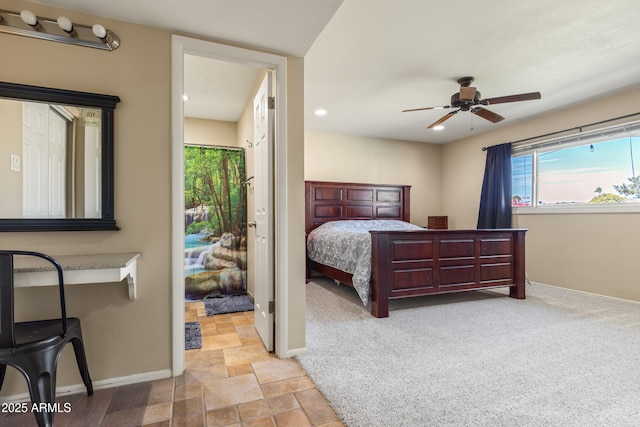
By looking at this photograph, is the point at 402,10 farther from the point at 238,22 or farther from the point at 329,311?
the point at 329,311

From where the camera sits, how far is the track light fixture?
5.11 ft

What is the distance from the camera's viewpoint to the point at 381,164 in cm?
Result: 570

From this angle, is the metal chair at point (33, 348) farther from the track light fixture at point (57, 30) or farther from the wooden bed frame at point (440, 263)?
the wooden bed frame at point (440, 263)

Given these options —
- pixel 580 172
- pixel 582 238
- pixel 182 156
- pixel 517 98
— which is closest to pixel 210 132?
pixel 182 156

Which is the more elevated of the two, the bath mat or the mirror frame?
the mirror frame

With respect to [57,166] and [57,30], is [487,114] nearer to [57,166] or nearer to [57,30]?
[57,30]

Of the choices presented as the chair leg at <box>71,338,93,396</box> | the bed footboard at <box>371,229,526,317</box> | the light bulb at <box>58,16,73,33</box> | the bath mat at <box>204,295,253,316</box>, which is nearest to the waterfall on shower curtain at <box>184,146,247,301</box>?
the bath mat at <box>204,295,253,316</box>

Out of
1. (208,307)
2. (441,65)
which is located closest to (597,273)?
(441,65)

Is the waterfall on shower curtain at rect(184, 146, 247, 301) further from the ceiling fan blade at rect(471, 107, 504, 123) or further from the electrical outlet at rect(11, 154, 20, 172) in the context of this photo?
the ceiling fan blade at rect(471, 107, 504, 123)

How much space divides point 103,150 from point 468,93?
10.3ft

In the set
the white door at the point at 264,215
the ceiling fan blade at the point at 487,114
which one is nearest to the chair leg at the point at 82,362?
the white door at the point at 264,215

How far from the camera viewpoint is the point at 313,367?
1979 mm

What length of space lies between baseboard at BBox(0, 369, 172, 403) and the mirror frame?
869 mm

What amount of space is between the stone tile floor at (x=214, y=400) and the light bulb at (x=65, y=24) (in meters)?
1.95
